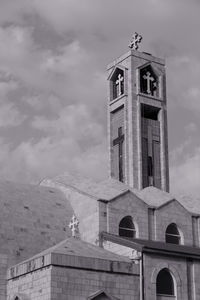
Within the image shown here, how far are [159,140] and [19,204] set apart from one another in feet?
85.6

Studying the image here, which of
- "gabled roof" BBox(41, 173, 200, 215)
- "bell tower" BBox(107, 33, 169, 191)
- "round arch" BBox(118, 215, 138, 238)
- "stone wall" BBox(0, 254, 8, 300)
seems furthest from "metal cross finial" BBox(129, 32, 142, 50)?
"stone wall" BBox(0, 254, 8, 300)

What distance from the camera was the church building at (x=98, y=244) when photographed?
102 feet

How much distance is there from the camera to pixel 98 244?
37156 millimetres

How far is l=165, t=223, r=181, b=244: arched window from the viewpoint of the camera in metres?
40.7

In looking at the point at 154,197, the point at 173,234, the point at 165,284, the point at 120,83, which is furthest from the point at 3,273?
the point at 120,83

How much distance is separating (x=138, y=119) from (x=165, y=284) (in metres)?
28.2

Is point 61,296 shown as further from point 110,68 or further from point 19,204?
point 110,68

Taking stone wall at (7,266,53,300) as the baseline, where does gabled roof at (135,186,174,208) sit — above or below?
above

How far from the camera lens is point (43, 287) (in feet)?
99.8

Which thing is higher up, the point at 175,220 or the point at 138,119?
the point at 138,119

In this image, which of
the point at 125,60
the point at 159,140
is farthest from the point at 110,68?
the point at 159,140

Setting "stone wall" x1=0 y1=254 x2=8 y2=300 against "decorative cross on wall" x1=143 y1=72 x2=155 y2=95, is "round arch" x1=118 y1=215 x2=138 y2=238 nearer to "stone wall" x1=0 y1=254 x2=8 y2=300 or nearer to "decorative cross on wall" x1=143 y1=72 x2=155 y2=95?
"stone wall" x1=0 y1=254 x2=8 y2=300

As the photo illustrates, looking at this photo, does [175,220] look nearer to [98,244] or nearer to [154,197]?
[154,197]

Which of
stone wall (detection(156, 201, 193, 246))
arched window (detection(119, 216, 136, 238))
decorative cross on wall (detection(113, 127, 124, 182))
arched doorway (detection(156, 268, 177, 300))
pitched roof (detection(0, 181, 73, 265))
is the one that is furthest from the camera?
decorative cross on wall (detection(113, 127, 124, 182))
